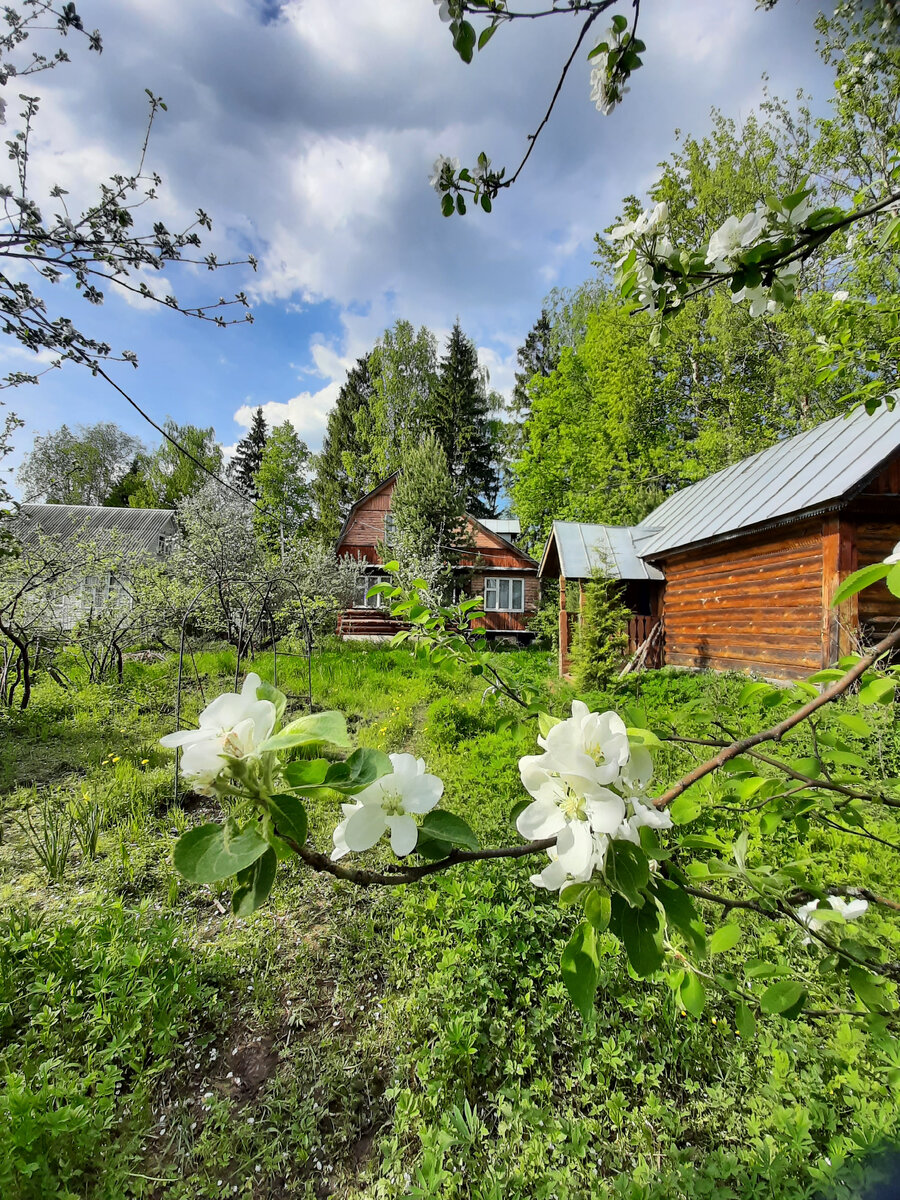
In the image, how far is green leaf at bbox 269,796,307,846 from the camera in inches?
20.9

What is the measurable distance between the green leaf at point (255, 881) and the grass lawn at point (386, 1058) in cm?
123

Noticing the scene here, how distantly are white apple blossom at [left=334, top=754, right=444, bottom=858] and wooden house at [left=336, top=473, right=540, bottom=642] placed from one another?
52.0 ft

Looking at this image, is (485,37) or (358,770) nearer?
(358,770)

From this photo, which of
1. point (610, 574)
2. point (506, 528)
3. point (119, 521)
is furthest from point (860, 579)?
point (119, 521)

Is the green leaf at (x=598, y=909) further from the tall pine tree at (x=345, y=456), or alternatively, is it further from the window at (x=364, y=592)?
the tall pine tree at (x=345, y=456)

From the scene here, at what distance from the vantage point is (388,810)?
630 mm

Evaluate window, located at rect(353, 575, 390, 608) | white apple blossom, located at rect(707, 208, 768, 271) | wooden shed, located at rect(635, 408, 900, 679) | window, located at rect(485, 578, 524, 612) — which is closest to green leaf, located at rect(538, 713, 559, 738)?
white apple blossom, located at rect(707, 208, 768, 271)

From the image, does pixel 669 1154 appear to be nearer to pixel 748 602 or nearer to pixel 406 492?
pixel 748 602

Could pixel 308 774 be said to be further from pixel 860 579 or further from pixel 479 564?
→ pixel 479 564

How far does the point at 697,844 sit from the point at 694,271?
41.7 inches

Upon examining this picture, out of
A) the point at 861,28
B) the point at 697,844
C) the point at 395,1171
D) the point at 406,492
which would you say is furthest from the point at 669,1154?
the point at 406,492

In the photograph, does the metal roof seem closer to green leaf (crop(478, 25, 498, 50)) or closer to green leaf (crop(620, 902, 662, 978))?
green leaf (crop(478, 25, 498, 50))

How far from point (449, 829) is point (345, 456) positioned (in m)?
26.2

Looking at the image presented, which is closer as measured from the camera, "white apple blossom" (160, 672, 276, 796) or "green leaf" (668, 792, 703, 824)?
"white apple blossom" (160, 672, 276, 796)
